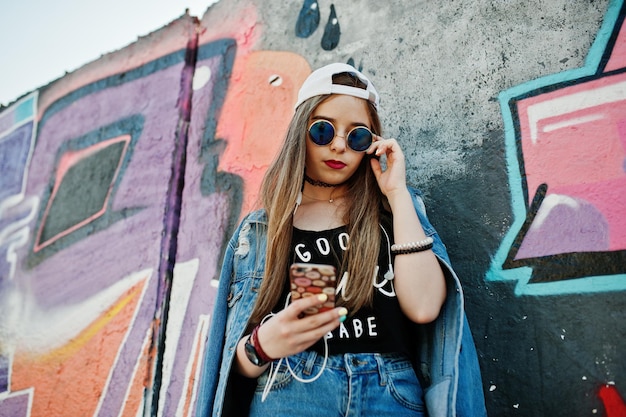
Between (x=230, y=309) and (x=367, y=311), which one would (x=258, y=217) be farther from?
(x=367, y=311)

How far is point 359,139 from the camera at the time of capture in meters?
1.62

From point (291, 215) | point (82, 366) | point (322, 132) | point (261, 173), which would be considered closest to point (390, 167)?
point (322, 132)

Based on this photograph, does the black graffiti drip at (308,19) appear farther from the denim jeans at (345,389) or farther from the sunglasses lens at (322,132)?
the denim jeans at (345,389)

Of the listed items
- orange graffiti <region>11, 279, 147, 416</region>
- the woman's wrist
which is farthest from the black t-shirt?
orange graffiti <region>11, 279, 147, 416</region>

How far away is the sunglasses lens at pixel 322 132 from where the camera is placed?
5.26 feet

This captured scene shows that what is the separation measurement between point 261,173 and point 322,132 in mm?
1048

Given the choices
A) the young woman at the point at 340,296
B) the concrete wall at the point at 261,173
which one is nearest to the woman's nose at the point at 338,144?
the young woman at the point at 340,296

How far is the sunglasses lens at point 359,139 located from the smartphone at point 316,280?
0.62 m

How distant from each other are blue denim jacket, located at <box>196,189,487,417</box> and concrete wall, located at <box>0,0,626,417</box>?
35 cm

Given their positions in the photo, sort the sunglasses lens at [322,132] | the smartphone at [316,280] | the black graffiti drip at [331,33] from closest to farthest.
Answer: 1. the smartphone at [316,280]
2. the sunglasses lens at [322,132]
3. the black graffiti drip at [331,33]

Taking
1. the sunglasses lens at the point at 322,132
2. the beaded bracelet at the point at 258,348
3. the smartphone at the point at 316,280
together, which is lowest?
the beaded bracelet at the point at 258,348

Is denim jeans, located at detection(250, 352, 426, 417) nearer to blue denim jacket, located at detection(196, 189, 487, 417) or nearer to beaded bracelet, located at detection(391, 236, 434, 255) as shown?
blue denim jacket, located at detection(196, 189, 487, 417)

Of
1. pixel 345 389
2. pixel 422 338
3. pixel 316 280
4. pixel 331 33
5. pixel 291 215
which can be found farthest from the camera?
pixel 331 33

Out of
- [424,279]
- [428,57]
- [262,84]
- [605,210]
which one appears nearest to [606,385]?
[605,210]
